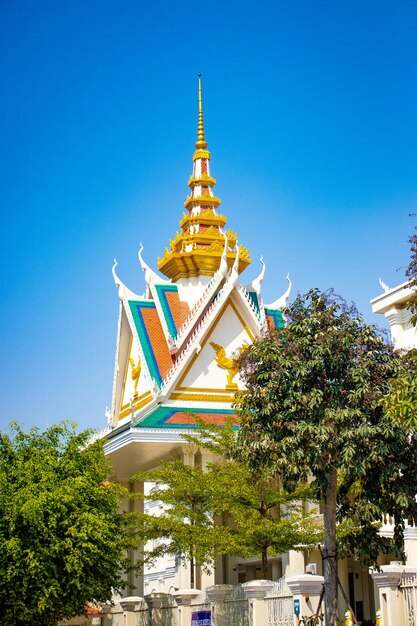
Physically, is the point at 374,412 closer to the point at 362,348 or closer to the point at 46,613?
the point at 362,348

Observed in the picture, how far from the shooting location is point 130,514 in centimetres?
2430

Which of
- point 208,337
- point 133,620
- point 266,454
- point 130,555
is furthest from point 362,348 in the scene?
point 130,555

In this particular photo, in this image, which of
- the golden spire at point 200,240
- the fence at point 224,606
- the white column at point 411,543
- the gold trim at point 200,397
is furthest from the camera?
the golden spire at point 200,240

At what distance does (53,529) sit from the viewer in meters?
21.7

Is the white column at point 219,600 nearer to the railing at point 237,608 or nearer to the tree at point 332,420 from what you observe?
the railing at point 237,608

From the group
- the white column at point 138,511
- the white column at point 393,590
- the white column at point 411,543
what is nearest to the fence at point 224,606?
the white column at point 393,590

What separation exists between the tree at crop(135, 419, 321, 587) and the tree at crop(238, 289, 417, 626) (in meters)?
2.74

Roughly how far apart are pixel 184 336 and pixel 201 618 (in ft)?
45.0

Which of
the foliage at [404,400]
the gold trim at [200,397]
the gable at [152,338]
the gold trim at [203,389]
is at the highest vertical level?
the gable at [152,338]

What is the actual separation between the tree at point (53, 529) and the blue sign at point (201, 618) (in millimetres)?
2474

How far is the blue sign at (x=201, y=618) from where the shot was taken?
2009cm

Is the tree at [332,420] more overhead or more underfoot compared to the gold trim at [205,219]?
more underfoot

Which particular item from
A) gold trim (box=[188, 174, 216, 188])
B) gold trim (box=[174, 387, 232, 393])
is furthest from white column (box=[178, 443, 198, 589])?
gold trim (box=[188, 174, 216, 188])

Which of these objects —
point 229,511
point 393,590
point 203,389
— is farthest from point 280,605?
point 203,389
